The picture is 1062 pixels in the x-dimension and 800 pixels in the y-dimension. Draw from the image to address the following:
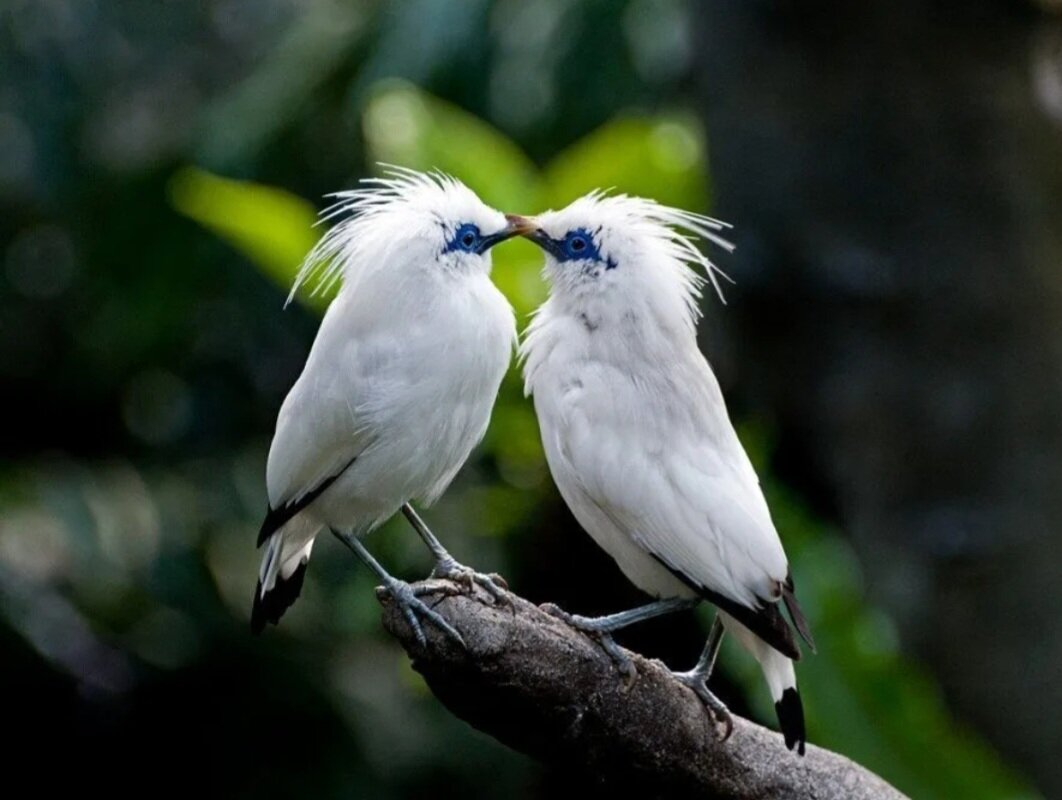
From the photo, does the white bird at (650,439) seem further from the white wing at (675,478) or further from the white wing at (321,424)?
the white wing at (321,424)

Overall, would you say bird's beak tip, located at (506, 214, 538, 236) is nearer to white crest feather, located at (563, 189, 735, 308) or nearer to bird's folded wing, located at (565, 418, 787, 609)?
white crest feather, located at (563, 189, 735, 308)

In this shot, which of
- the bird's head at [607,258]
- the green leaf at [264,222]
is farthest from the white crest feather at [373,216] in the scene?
the green leaf at [264,222]

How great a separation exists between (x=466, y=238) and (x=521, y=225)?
101mm

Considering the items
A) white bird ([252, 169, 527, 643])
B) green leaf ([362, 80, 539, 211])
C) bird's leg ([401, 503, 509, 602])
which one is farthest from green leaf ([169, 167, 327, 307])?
bird's leg ([401, 503, 509, 602])

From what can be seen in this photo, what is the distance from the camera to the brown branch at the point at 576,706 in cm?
281

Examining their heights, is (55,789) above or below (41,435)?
below

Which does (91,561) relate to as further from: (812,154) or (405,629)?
(405,629)

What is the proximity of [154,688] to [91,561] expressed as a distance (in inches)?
49.5

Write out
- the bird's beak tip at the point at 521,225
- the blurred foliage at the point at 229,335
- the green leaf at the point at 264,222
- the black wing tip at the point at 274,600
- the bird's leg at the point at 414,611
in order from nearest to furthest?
the bird's leg at the point at 414,611, the bird's beak tip at the point at 521,225, the black wing tip at the point at 274,600, the green leaf at the point at 264,222, the blurred foliage at the point at 229,335

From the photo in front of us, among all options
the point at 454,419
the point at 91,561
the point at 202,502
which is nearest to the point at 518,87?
the point at 202,502

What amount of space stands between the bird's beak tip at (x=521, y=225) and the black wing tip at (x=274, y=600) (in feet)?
2.55

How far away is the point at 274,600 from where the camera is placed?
129 inches

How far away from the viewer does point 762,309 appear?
561 centimetres

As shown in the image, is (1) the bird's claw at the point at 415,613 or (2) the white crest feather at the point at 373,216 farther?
(2) the white crest feather at the point at 373,216
